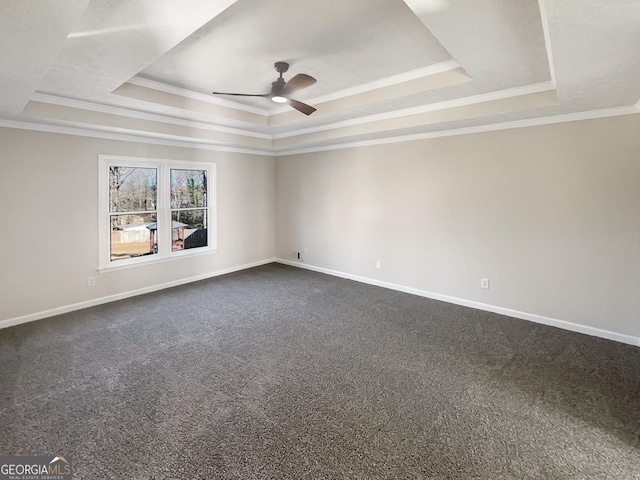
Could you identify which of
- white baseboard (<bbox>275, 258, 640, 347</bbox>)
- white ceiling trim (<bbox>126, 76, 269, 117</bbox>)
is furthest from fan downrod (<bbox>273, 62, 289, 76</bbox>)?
white baseboard (<bbox>275, 258, 640, 347</bbox>)

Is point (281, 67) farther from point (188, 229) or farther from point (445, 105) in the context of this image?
point (188, 229)

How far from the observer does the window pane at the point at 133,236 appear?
4.64m

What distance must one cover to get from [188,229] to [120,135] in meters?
1.78

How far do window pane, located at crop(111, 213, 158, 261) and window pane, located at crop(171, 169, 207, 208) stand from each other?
511 mm

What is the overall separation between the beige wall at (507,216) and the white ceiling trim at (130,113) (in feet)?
Answer: 5.51

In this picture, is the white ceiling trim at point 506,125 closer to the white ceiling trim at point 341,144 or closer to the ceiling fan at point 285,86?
the white ceiling trim at point 341,144

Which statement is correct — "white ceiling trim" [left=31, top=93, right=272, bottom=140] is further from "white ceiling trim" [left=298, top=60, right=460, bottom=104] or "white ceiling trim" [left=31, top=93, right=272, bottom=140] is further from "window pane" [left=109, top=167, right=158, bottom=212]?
"white ceiling trim" [left=298, top=60, right=460, bottom=104]

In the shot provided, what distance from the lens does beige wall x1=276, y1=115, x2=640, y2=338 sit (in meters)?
3.34

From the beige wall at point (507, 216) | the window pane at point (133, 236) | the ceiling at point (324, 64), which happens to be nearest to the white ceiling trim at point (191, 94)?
the ceiling at point (324, 64)

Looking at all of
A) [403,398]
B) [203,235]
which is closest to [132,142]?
[203,235]

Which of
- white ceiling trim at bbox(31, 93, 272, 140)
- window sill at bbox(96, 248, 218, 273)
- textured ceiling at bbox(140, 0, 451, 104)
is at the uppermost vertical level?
textured ceiling at bbox(140, 0, 451, 104)

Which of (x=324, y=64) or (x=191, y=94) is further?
(x=191, y=94)

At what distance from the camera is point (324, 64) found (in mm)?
3199

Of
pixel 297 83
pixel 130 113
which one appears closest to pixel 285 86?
pixel 297 83
